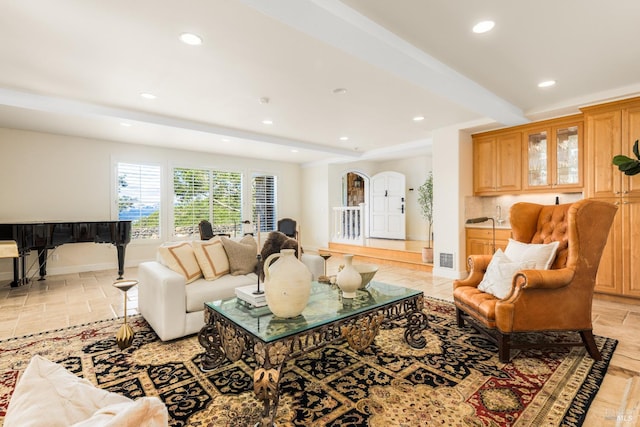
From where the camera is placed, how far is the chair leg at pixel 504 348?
7.52ft

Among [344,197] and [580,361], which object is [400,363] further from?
[344,197]

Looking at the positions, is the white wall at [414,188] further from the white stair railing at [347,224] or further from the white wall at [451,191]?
the white wall at [451,191]

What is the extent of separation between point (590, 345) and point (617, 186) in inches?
95.8

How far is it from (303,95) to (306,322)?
9.27ft

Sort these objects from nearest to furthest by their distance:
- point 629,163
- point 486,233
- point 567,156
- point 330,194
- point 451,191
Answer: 1. point 629,163
2. point 567,156
3. point 486,233
4. point 451,191
5. point 330,194

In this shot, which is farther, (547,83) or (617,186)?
(617,186)

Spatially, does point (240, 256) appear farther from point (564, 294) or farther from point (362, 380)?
point (564, 294)

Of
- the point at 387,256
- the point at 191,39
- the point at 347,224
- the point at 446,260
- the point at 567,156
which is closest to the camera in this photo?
the point at 191,39

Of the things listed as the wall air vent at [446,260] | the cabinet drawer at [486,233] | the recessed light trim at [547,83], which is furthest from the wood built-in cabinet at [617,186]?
the wall air vent at [446,260]

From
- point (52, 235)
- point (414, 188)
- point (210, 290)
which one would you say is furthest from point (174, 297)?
point (414, 188)

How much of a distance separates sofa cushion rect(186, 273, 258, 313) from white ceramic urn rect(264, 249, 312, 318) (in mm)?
1050

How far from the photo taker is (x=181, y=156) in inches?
273

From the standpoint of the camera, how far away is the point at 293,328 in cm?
180

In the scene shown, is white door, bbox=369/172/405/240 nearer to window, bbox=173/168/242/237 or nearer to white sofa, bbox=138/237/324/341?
window, bbox=173/168/242/237
